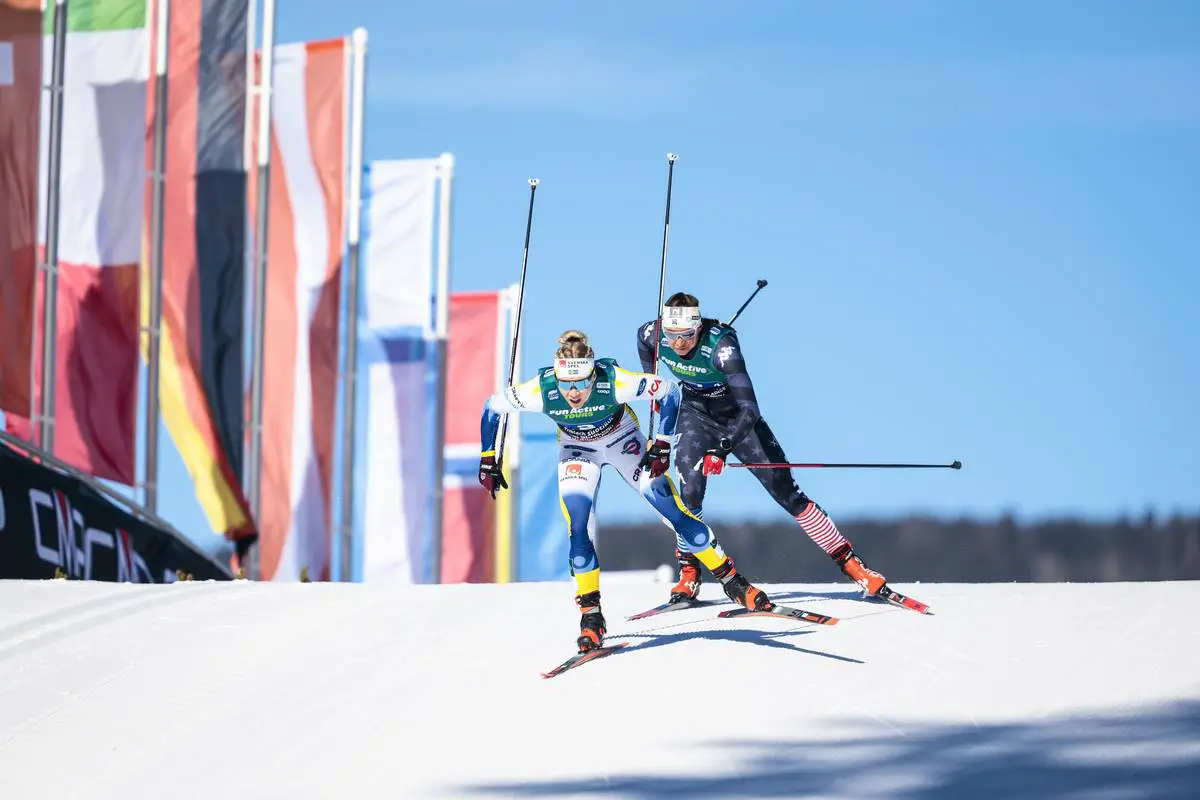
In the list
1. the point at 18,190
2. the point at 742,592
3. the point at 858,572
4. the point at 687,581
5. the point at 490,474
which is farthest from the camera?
the point at 18,190

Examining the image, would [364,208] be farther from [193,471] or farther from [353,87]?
[193,471]

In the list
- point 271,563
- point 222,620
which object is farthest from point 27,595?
point 271,563

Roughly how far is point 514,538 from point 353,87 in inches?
289

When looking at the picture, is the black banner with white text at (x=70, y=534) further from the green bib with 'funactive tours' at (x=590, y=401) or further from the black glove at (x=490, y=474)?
the green bib with 'funactive tours' at (x=590, y=401)

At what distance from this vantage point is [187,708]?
10.1m

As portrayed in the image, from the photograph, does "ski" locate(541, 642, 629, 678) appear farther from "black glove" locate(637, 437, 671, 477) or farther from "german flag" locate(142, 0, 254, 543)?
"german flag" locate(142, 0, 254, 543)

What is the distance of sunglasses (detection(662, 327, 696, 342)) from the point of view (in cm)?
1135

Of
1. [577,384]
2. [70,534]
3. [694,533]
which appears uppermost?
[577,384]

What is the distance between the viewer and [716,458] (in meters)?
11.0

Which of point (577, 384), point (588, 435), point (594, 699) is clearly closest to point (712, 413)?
point (588, 435)

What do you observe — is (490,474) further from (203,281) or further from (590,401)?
(203,281)

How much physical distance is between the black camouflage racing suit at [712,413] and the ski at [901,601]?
0.79m

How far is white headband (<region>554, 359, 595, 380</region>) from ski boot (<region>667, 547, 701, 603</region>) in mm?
2186

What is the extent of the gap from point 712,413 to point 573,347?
173 centimetres
